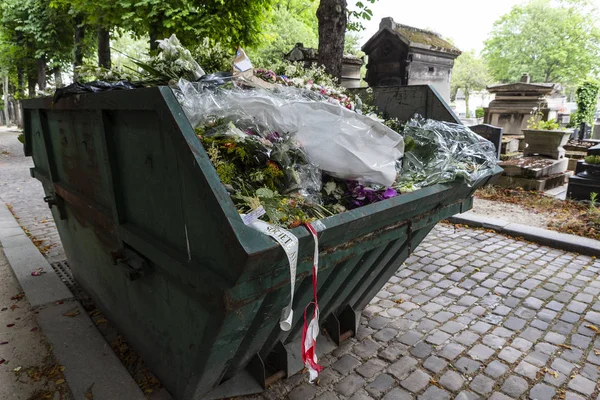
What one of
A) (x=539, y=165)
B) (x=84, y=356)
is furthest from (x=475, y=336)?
(x=539, y=165)

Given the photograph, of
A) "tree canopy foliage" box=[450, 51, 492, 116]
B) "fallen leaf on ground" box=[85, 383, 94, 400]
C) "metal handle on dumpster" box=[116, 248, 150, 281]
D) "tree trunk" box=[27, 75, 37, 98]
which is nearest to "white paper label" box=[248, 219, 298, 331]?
"metal handle on dumpster" box=[116, 248, 150, 281]

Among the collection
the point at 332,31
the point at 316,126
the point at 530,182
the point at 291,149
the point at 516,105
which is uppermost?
the point at 332,31

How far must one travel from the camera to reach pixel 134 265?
2.16 meters

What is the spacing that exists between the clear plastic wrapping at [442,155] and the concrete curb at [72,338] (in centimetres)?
218

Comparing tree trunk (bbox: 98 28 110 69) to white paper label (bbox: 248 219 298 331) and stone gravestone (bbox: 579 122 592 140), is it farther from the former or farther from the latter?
stone gravestone (bbox: 579 122 592 140)

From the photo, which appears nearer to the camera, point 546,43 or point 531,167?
point 531,167

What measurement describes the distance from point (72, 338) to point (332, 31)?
494 centimetres

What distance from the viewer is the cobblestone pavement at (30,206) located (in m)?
5.19

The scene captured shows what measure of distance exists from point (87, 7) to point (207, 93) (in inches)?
326

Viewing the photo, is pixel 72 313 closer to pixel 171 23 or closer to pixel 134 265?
pixel 134 265

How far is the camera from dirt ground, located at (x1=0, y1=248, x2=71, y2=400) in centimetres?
251

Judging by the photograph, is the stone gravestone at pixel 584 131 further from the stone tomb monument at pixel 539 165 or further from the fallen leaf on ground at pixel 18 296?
the fallen leaf on ground at pixel 18 296

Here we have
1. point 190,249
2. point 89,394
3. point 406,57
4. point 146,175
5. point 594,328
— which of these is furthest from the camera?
point 406,57

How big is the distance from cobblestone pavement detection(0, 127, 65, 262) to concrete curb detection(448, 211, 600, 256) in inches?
220
